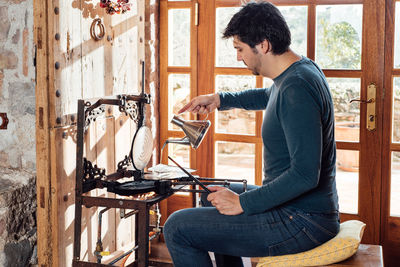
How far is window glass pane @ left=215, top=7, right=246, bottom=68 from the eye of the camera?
3.29 metres

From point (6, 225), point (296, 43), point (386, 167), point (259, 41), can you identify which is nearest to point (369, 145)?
point (386, 167)

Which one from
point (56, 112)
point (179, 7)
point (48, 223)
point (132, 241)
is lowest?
point (132, 241)

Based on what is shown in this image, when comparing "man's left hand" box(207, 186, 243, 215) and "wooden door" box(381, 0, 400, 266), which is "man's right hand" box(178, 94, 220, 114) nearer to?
"man's left hand" box(207, 186, 243, 215)

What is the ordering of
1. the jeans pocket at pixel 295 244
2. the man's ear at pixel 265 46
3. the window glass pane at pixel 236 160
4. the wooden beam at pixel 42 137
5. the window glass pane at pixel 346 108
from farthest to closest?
the window glass pane at pixel 236 160 < the window glass pane at pixel 346 108 < the wooden beam at pixel 42 137 < the man's ear at pixel 265 46 < the jeans pocket at pixel 295 244

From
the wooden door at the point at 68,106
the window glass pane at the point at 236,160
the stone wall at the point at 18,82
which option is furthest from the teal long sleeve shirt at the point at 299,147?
the window glass pane at the point at 236,160

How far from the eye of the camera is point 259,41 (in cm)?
208

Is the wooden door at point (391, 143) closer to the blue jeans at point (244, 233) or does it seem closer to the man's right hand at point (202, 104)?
the man's right hand at point (202, 104)

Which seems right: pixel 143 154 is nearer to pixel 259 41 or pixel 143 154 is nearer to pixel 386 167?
pixel 259 41

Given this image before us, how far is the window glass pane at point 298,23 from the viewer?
10.3 ft

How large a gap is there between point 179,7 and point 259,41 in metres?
1.39

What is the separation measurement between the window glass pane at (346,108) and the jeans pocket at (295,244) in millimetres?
1261

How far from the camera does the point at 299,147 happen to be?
187 cm

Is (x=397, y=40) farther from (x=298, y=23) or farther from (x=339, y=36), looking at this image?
(x=298, y=23)

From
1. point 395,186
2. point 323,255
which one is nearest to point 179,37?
point 395,186
